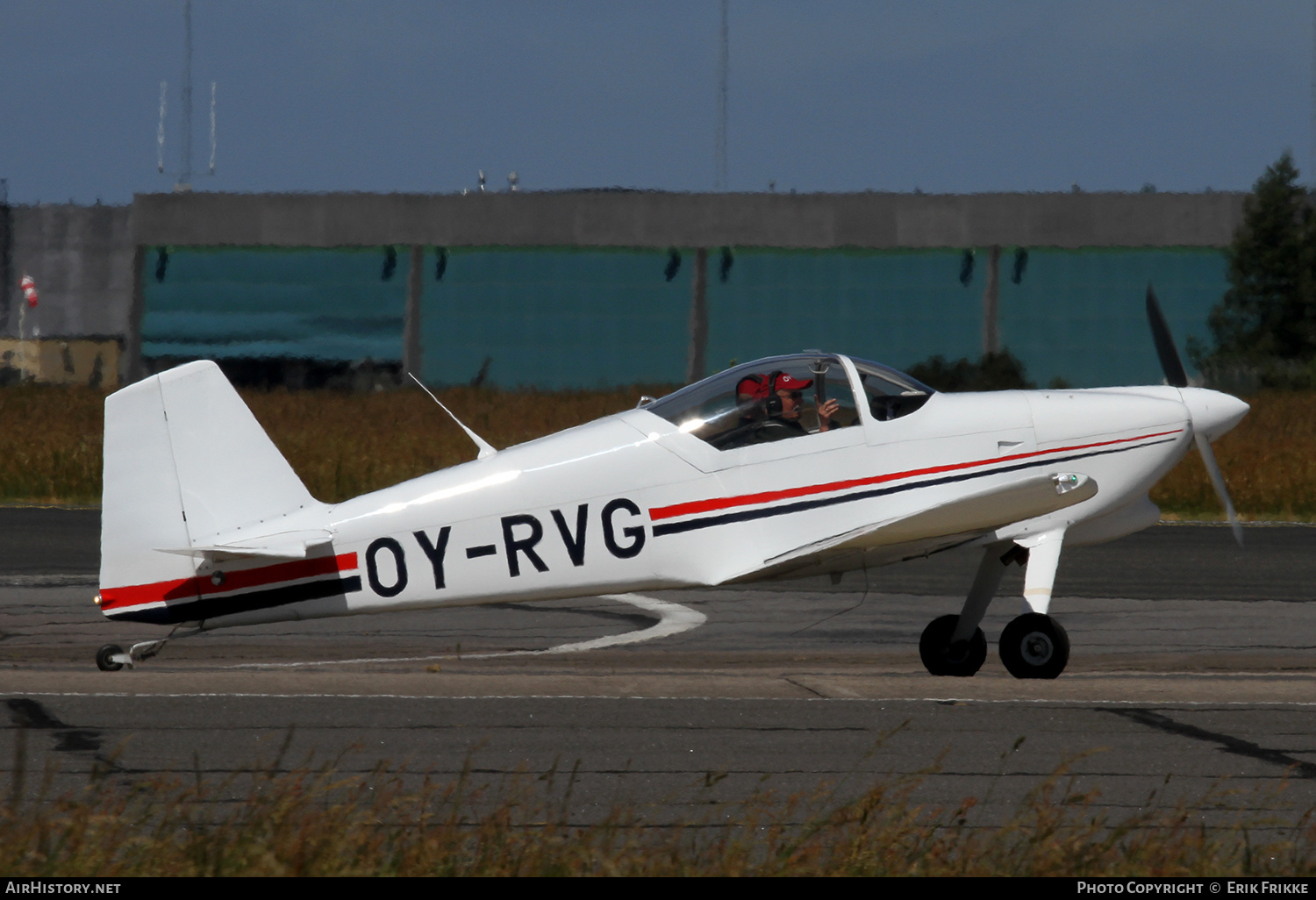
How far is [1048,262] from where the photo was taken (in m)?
52.8

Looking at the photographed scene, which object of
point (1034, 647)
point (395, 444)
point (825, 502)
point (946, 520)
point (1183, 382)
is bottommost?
point (1034, 647)

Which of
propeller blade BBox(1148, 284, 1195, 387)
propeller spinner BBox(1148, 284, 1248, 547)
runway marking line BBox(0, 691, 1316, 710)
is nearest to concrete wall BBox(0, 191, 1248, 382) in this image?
propeller spinner BBox(1148, 284, 1248, 547)

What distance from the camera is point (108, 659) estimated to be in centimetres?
943

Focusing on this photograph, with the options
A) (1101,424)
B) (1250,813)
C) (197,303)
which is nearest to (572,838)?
(1250,813)

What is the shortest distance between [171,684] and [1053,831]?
5.65m

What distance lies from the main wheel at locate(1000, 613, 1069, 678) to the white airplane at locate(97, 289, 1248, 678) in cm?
1

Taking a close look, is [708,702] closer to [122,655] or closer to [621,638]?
[122,655]

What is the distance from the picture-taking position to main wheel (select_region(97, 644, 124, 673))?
9.40 metres

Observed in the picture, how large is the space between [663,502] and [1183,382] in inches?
164

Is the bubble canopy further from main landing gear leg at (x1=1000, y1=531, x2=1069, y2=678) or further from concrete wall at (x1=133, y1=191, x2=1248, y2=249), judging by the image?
concrete wall at (x1=133, y1=191, x2=1248, y2=249)

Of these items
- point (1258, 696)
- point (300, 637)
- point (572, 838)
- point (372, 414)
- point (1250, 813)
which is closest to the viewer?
point (572, 838)

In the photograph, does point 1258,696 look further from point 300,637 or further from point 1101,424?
point 300,637

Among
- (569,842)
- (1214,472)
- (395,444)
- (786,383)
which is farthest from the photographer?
(395,444)

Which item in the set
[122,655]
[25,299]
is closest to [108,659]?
[122,655]
